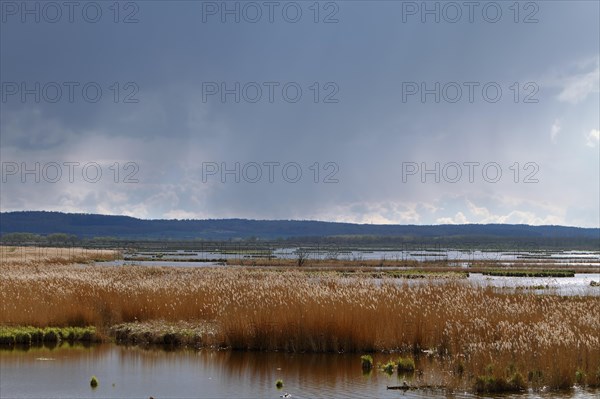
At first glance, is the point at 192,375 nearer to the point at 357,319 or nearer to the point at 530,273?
the point at 357,319

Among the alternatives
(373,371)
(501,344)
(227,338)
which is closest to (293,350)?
(227,338)

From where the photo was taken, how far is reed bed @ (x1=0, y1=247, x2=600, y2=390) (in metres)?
19.1

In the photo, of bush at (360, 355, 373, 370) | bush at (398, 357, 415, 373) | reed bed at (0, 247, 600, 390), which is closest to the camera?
reed bed at (0, 247, 600, 390)

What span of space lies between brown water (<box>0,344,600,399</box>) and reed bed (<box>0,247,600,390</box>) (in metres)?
0.81

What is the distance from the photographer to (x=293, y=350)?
24.4 metres

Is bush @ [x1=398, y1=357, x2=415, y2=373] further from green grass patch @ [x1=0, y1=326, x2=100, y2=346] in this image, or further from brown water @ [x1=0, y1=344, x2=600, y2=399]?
green grass patch @ [x1=0, y1=326, x2=100, y2=346]

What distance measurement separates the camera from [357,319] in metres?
24.2

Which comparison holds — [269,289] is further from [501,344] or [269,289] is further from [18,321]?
[501,344]

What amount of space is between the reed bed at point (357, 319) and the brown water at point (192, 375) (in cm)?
81

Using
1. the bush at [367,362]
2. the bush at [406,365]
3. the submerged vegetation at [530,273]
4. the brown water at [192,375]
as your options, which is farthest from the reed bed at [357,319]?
the submerged vegetation at [530,273]

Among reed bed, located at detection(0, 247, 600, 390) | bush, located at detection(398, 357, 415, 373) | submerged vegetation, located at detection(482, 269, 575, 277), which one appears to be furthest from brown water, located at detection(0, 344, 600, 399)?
submerged vegetation, located at detection(482, 269, 575, 277)

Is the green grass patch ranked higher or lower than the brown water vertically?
higher

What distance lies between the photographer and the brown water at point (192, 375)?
17922 millimetres

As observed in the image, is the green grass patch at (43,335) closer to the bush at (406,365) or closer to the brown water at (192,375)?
the brown water at (192,375)
